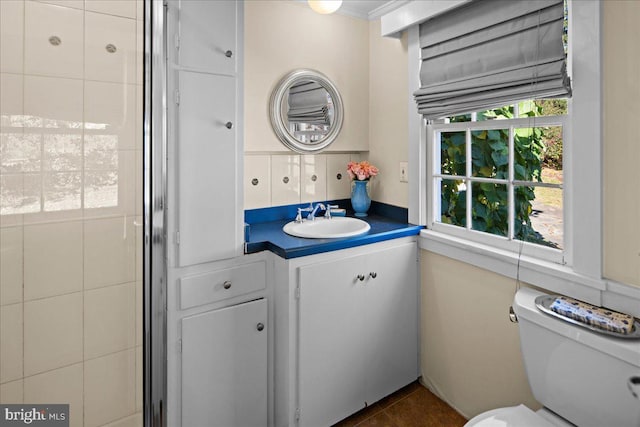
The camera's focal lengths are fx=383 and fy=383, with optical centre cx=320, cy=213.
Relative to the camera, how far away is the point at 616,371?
1.18m

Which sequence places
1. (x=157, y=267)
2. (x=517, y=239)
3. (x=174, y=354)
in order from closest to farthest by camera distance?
(x=157, y=267), (x=174, y=354), (x=517, y=239)

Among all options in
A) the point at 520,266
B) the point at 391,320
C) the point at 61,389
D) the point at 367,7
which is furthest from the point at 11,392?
the point at 367,7

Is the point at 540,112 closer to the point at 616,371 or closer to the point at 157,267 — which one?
the point at 616,371

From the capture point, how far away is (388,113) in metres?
2.42

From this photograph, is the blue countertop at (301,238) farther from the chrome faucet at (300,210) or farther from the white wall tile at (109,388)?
the white wall tile at (109,388)

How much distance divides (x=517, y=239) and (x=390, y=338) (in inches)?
33.0

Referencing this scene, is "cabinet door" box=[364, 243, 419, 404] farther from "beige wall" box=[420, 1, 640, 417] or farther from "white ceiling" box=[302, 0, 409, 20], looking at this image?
"white ceiling" box=[302, 0, 409, 20]

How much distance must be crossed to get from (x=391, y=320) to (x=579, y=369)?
37.4 inches

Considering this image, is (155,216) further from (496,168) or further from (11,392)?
(496,168)

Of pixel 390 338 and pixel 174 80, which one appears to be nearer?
pixel 174 80

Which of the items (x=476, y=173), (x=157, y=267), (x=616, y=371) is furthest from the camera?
(x=476, y=173)

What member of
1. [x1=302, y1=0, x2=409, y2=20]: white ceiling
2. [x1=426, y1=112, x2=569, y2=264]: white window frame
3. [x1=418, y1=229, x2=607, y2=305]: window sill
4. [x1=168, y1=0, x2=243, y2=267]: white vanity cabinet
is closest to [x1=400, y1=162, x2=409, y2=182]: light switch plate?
[x1=426, y1=112, x2=569, y2=264]: white window frame

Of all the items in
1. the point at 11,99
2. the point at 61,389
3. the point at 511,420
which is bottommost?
the point at 511,420

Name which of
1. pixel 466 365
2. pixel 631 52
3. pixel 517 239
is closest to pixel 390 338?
pixel 466 365
